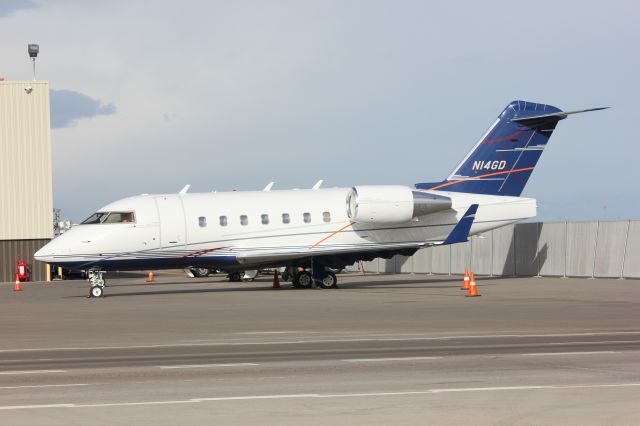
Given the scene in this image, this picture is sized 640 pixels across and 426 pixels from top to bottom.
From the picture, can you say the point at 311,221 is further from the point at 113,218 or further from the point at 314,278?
the point at 113,218

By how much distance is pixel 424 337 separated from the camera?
18.3 metres

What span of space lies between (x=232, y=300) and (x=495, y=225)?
12589 mm

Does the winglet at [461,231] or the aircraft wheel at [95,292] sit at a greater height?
the winglet at [461,231]

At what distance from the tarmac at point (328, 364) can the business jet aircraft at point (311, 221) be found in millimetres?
7638

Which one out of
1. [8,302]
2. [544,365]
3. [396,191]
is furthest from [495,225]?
[544,365]

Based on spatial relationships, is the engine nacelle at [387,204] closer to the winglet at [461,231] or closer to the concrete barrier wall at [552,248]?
the winglet at [461,231]

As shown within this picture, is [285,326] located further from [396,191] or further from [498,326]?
[396,191]

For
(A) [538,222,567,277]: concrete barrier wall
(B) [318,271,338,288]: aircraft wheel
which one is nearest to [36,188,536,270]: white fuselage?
(B) [318,271,338,288]: aircraft wheel

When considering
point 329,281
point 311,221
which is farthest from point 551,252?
point 311,221

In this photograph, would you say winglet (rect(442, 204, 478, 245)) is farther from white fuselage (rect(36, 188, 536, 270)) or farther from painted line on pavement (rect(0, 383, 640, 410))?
painted line on pavement (rect(0, 383, 640, 410))

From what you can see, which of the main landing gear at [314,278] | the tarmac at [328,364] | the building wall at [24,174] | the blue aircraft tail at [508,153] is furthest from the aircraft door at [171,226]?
the building wall at [24,174]

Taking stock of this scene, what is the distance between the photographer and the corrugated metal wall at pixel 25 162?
58.9 meters

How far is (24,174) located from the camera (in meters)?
59.3

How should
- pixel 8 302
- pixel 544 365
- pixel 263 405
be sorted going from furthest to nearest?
pixel 8 302 → pixel 544 365 → pixel 263 405
